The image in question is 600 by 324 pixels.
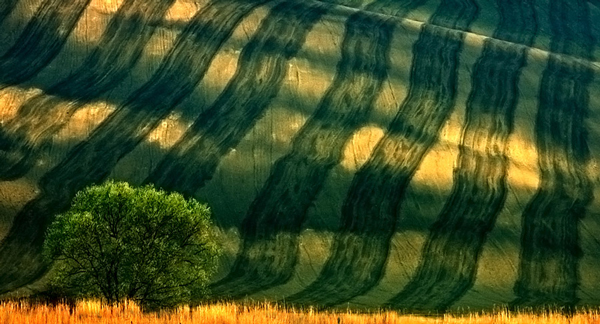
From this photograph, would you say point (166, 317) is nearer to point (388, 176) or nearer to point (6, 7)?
point (388, 176)

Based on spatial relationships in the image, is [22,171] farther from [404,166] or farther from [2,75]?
[404,166]

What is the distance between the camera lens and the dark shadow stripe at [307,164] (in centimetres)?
5625

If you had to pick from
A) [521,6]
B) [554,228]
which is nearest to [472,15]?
[521,6]

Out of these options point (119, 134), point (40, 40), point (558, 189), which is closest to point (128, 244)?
point (119, 134)

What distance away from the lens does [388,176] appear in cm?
6391

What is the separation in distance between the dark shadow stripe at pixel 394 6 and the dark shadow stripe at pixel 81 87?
16467mm

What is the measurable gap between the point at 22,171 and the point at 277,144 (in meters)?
14.9

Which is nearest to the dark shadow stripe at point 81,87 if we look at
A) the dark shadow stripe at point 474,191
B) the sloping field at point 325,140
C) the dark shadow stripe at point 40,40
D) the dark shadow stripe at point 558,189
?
the sloping field at point 325,140

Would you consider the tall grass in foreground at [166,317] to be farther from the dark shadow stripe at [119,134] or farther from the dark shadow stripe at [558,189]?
the dark shadow stripe at [119,134]

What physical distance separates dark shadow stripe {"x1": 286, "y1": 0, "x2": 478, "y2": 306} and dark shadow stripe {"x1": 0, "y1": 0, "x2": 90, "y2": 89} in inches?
942

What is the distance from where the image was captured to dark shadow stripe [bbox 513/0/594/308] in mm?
55431

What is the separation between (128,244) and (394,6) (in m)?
51.8

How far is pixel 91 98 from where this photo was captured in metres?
69.6

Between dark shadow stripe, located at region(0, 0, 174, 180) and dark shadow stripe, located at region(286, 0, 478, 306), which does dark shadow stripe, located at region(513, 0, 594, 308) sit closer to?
dark shadow stripe, located at region(286, 0, 478, 306)
